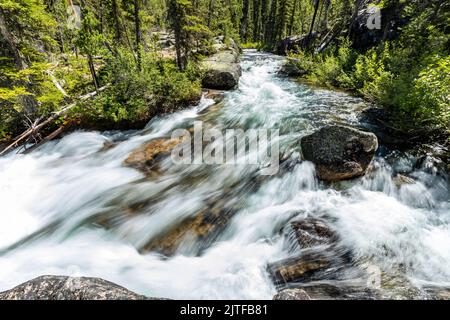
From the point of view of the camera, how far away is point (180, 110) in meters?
12.5

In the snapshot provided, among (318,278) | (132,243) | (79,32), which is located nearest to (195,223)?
(132,243)

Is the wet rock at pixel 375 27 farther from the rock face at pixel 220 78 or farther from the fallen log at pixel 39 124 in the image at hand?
the fallen log at pixel 39 124

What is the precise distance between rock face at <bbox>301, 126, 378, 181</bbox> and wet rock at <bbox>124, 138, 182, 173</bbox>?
18.1 feet

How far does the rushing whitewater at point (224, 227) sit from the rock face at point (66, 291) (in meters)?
1.71

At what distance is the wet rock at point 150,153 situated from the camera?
8.82 m

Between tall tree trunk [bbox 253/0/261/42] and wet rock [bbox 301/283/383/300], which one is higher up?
tall tree trunk [bbox 253/0/261/42]

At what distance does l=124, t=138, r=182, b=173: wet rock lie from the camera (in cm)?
882

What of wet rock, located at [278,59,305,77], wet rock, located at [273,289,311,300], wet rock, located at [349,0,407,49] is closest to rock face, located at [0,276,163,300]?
wet rock, located at [273,289,311,300]

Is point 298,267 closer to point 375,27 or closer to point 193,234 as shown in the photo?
point 193,234

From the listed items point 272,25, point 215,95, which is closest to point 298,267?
point 215,95

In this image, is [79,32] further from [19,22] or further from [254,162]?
[254,162]

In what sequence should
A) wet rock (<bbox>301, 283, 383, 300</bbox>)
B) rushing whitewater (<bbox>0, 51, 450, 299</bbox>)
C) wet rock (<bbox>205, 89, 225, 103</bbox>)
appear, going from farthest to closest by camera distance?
wet rock (<bbox>205, 89, 225, 103</bbox>) < rushing whitewater (<bbox>0, 51, 450, 299</bbox>) < wet rock (<bbox>301, 283, 383, 300</bbox>)

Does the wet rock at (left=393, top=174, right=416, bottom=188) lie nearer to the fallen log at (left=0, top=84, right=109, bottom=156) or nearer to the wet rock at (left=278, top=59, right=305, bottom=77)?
the fallen log at (left=0, top=84, right=109, bottom=156)

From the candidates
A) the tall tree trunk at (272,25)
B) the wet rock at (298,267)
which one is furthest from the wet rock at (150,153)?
the tall tree trunk at (272,25)
